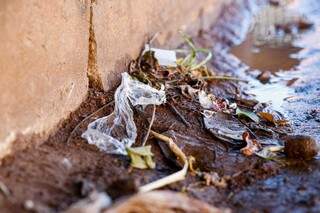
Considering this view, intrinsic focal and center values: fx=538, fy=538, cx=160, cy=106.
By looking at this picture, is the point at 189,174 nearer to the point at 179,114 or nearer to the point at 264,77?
the point at 179,114

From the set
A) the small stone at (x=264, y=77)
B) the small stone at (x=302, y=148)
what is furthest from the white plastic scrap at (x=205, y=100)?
the small stone at (x=264, y=77)

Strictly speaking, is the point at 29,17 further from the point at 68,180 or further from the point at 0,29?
the point at 68,180

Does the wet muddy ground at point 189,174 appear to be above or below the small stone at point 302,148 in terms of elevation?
below

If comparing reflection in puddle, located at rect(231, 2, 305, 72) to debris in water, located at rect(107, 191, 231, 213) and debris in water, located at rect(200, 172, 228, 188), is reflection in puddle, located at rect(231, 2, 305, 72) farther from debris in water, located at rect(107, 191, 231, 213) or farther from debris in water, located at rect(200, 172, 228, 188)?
debris in water, located at rect(107, 191, 231, 213)

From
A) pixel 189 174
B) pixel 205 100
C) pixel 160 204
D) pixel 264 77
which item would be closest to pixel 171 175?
pixel 189 174

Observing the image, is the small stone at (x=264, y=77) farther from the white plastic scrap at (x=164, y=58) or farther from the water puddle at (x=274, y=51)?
the white plastic scrap at (x=164, y=58)

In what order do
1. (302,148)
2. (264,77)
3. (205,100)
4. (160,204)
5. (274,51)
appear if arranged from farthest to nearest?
1. (274,51)
2. (264,77)
3. (205,100)
4. (302,148)
5. (160,204)

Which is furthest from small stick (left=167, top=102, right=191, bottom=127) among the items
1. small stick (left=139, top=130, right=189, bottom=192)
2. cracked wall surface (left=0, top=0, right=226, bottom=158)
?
cracked wall surface (left=0, top=0, right=226, bottom=158)
